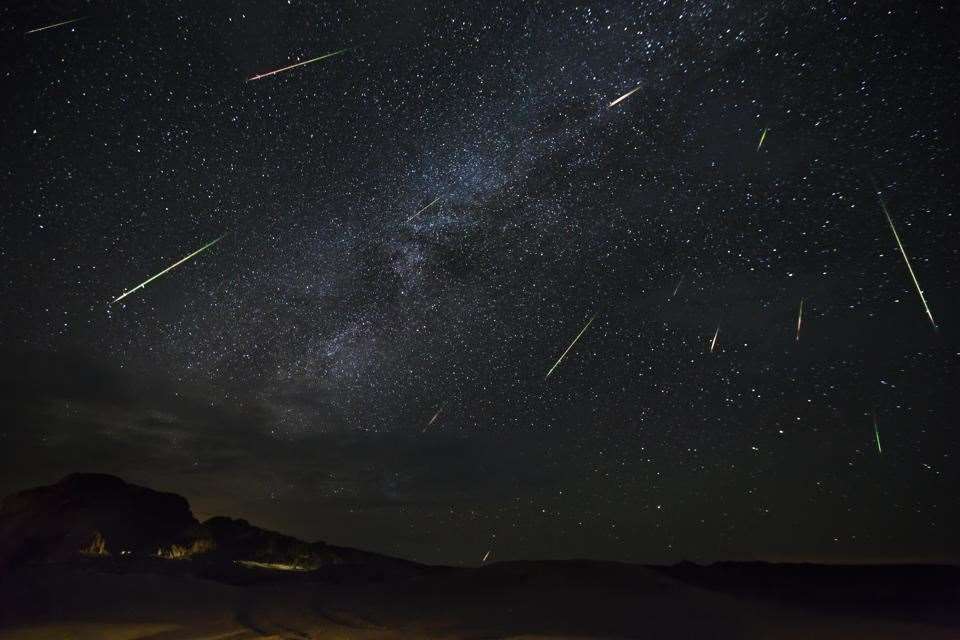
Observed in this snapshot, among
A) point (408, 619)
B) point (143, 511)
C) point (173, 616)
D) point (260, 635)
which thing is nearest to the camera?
point (260, 635)

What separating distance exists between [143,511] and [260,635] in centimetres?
2396

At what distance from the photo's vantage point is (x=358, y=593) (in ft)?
68.8

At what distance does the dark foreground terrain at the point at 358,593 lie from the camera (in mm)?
14078

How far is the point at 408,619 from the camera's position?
16016 millimetres

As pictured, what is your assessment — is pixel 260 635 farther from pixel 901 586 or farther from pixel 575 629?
pixel 901 586

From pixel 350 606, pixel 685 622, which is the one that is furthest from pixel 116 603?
pixel 685 622

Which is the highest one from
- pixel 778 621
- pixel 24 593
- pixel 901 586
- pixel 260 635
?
pixel 24 593

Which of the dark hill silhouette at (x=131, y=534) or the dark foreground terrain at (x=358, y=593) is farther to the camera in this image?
the dark hill silhouette at (x=131, y=534)

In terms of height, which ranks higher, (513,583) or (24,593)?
(24,593)

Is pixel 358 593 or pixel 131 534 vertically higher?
pixel 131 534

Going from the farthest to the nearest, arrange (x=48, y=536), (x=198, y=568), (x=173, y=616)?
(x=48, y=536) → (x=198, y=568) → (x=173, y=616)

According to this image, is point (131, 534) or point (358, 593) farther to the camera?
point (131, 534)

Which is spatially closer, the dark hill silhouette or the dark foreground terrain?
the dark foreground terrain

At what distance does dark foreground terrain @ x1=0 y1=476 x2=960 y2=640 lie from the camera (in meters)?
14.1
